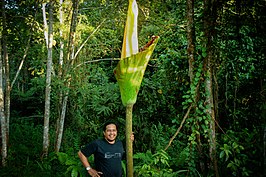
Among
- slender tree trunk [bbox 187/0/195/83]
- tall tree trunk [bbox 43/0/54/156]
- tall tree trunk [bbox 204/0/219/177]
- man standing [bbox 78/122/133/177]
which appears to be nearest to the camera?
man standing [bbox 78/122/133/177]

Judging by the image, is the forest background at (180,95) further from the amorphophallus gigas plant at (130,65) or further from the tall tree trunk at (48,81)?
the amorphophallus gigas plant at (130,65)

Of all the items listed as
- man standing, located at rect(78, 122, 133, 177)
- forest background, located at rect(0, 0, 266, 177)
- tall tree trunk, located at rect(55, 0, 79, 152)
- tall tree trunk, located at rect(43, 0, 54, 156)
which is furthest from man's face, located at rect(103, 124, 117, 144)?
tall tree trunk, located at rect(43, 0, 54, 156)

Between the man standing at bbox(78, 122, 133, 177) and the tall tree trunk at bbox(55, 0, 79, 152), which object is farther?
the tall tree trunk at bbox(55, 0, 79, 152)

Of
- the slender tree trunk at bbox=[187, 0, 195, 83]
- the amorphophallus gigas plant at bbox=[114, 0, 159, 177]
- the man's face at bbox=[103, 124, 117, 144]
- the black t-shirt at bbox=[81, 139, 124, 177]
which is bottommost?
the black t-shirt at bbox=[81, 139, 124, 177]

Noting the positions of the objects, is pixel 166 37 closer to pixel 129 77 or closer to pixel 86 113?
pixel 86 113

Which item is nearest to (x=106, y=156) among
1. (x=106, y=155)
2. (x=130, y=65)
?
(x=106, y=155)

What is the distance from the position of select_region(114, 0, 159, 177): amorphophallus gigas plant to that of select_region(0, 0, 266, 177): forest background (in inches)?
51.3

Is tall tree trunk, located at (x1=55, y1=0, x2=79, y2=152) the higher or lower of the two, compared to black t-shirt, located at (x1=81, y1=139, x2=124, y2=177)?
higher

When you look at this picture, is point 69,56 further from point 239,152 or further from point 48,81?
point 239,152

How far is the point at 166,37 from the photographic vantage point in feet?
15.1

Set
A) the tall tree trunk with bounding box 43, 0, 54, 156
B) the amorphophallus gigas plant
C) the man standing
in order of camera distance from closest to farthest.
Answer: the amorphophallus gigas plant, the man standing, the tall tree trunk with bounding box 43, 0, 54, 156

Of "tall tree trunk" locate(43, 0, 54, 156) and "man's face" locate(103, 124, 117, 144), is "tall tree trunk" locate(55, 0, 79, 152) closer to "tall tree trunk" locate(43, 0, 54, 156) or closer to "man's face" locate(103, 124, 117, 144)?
"tall tree trunk" locate(43, 0, 54, 156)

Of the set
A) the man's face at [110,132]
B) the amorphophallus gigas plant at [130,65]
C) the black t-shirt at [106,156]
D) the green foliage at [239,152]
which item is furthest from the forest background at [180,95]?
the amorphophallus gigas plant at [130,65]

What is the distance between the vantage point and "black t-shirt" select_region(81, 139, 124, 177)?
2.99 m
